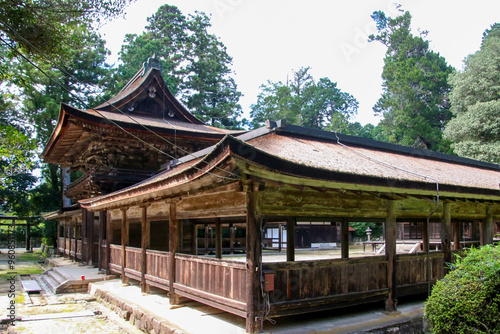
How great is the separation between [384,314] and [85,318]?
276 inches

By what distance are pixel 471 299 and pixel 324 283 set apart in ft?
8.23

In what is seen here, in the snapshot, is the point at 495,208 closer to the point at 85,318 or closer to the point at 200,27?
the point at 85,318

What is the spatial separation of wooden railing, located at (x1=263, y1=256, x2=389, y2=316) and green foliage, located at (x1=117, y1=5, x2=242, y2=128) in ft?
115

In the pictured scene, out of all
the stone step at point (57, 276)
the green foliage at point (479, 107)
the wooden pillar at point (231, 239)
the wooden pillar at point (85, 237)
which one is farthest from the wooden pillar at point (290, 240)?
the green foliage at point (479, 107)

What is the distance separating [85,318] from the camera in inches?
394

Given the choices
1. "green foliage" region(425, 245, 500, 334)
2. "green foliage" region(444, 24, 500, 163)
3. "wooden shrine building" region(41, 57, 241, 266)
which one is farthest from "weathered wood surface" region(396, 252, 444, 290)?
"green foliage" region(444, 24, 500, 163)

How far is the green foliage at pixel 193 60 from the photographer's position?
43.0 metres

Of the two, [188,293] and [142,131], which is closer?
[188,293]

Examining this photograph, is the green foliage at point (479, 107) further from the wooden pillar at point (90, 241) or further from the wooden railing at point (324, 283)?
the wooden pillar at point (90, 241)

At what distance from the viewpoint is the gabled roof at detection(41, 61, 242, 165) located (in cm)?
1481

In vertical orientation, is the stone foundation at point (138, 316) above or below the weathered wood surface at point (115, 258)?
below

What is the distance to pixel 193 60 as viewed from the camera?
47719 millimetres

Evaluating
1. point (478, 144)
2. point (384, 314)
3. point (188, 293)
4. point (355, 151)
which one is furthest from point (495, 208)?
point (478, 144)

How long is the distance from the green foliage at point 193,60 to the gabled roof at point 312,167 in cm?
3219
